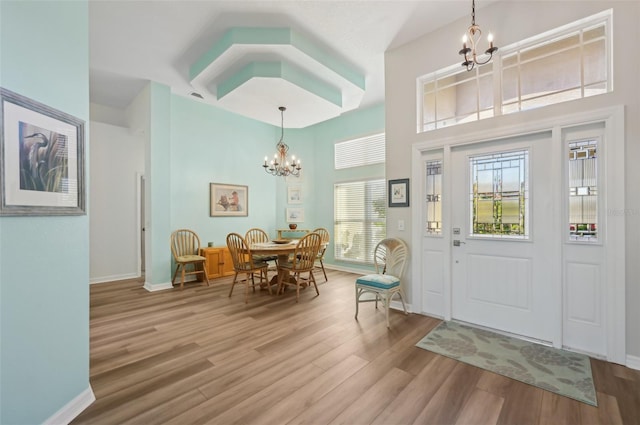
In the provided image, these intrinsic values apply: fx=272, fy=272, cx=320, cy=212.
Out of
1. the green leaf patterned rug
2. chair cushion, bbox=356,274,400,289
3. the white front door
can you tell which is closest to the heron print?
chair cushion, bbox=356,274,400,289

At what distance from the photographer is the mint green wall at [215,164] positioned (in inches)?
209

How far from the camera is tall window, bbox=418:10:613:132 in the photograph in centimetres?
249

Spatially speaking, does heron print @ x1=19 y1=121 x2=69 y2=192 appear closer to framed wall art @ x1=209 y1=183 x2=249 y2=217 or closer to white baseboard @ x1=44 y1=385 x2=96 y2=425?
white baseboard @ x1=44 y1=385 x2=96 y2=425

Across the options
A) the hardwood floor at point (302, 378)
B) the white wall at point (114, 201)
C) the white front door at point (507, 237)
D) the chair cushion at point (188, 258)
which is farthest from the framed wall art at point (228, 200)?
the white front door at point (507, 237)

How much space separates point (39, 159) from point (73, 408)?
5.20 ft

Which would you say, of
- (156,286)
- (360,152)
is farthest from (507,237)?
(156,286)

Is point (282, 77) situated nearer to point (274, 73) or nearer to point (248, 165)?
point (274, 73)

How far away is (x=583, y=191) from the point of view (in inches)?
98.4

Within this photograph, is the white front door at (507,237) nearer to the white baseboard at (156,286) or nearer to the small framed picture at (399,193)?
the small framed picture at (399,193)

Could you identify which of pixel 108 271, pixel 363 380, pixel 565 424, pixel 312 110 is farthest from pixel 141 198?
pixel 565 424

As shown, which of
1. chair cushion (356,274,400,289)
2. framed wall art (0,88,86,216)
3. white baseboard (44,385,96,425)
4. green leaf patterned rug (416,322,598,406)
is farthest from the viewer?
chair cushion (356,274,400,289)

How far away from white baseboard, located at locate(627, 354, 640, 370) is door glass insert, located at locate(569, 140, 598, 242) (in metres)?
0.97

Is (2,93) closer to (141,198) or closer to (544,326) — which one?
(544,326)

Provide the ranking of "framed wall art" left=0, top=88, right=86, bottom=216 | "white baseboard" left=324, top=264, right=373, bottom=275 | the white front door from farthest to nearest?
"white baseboard" left=324, top=264, right=373, bottom=275, the white front door, "framed wall art" left=0, top=88, right=86, bottom=216
